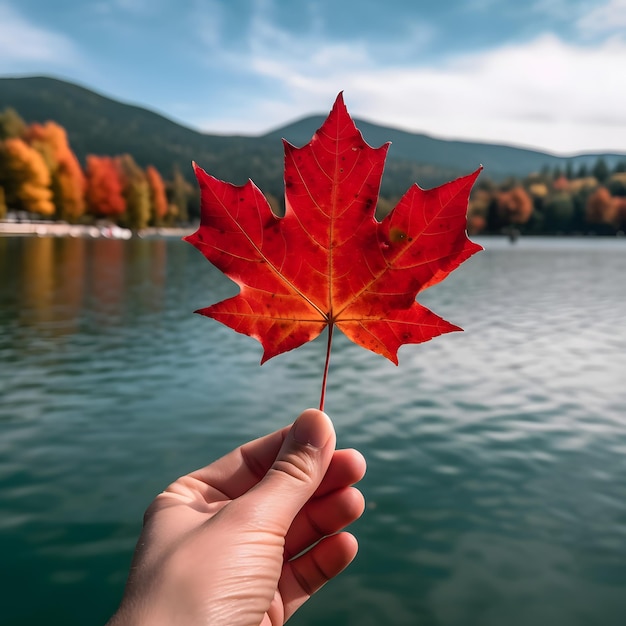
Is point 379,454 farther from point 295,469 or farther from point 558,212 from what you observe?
point 558,212

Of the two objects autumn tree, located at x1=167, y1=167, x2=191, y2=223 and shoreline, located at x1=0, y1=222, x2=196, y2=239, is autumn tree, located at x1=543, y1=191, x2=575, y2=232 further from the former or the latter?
shoreline, located at x1=0, y1=222, x2=196, y2=239

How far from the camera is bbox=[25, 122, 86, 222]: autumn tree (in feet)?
263

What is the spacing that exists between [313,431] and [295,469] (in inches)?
5.8

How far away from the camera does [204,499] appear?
2.40 meters

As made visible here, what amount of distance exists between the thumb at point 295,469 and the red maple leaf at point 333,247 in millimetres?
401

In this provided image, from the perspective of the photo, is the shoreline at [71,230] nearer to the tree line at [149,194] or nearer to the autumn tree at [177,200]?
the tree line at [149,194]

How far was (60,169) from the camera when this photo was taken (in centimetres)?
8112

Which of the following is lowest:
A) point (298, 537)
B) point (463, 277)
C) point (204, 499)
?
point (463, 277)

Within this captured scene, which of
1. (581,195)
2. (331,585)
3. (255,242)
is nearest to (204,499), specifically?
(255,242)

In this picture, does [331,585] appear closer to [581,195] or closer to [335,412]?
[335,412]

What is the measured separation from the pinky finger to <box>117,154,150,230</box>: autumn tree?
306ft

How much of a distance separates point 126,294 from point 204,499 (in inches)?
968

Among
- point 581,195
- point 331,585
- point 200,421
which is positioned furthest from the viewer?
point 581,195

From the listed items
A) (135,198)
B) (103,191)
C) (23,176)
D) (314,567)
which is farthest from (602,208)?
(314,567)
